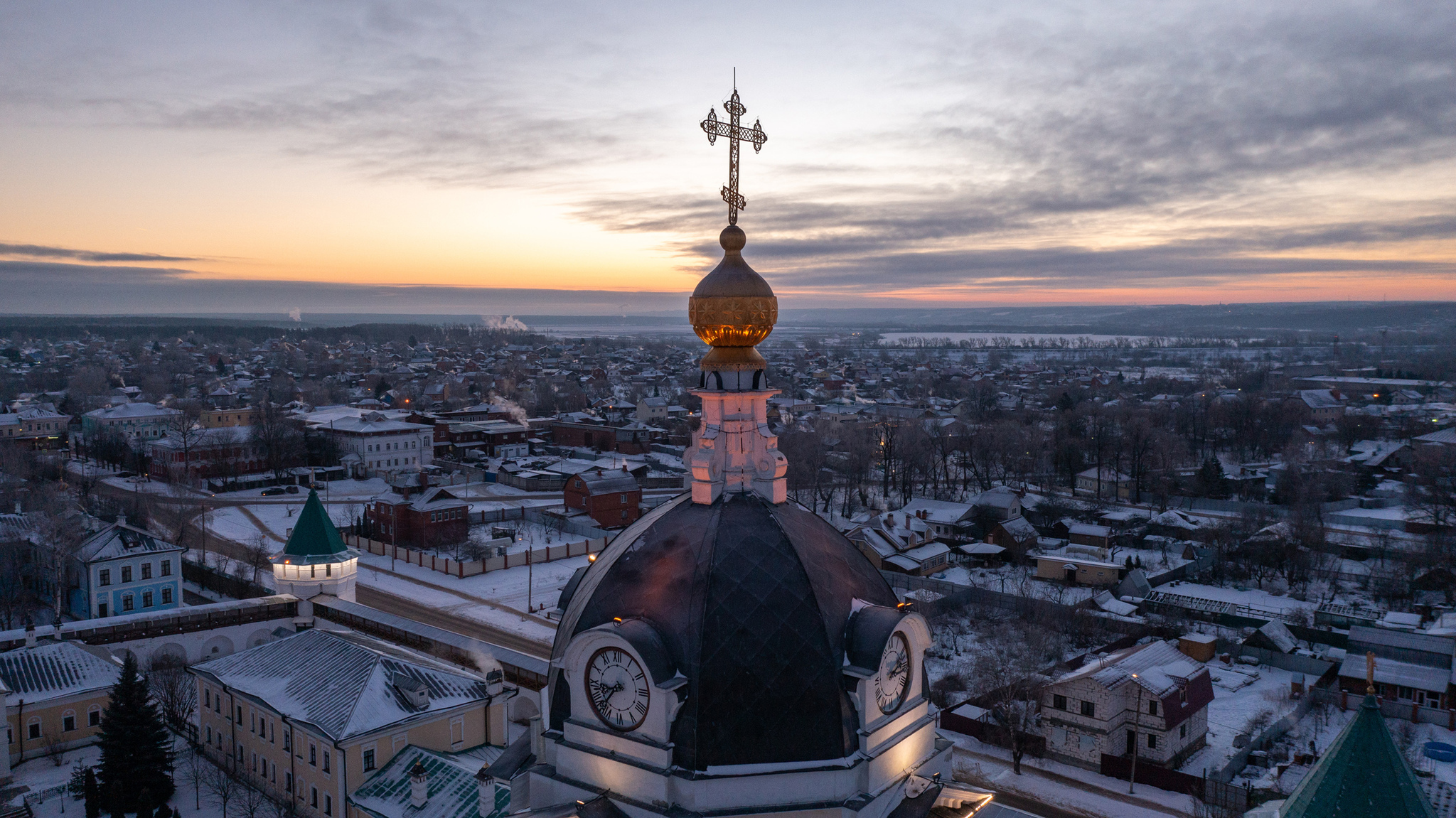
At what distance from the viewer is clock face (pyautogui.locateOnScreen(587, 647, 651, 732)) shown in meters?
8.32

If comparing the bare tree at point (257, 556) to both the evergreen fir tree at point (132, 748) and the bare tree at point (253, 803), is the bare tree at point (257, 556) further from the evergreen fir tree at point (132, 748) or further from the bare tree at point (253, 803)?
the bare tree at point (253, 803)

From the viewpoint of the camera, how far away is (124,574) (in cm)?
2952

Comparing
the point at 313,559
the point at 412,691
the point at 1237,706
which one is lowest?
the point at 1237,706

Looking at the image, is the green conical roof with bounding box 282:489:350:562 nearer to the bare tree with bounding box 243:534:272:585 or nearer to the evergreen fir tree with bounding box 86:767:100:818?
the evergreen fir tree with bounding box 86:767:100:818

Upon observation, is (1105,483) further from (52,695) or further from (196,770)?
(52,695)

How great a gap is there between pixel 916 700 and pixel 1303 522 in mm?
40006

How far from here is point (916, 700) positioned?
362 inches

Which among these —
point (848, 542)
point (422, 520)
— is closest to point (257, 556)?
point (422, 520)

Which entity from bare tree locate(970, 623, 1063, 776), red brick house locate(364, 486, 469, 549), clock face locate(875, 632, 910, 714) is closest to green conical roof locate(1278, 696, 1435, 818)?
clock face locate(875, 632, 910, 714)

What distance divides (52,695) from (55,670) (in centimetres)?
→ 83

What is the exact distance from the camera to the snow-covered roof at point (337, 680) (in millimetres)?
16859

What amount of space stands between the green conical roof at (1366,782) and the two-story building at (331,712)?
13928mm

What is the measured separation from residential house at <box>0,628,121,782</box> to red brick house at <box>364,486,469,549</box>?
67.1ft

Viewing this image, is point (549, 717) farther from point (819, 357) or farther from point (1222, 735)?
point (819, 357)
